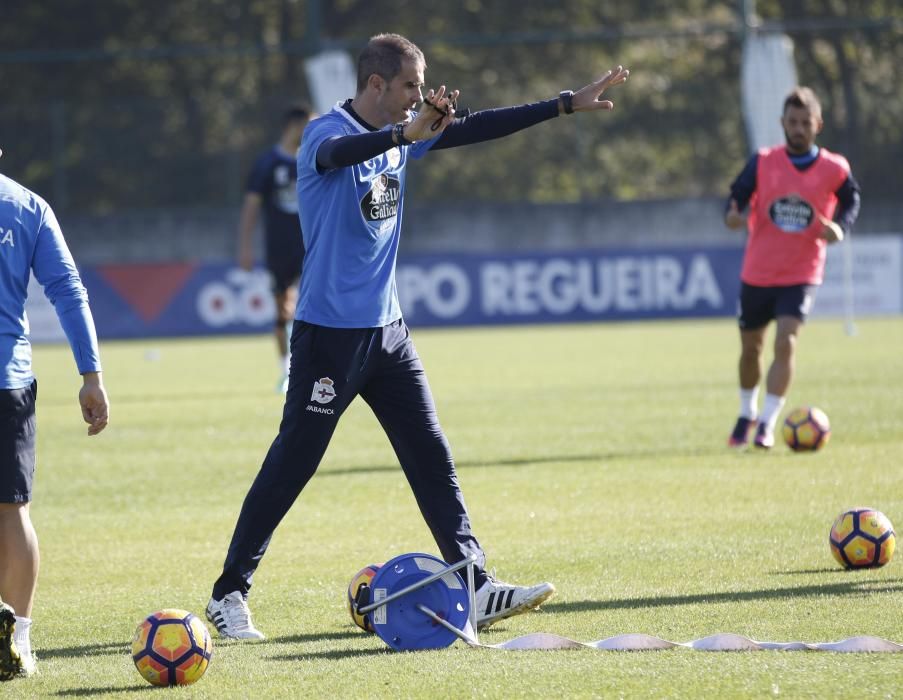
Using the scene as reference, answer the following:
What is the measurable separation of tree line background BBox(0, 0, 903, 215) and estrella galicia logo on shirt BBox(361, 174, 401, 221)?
24.2 m

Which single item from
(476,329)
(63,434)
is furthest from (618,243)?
(63,434)

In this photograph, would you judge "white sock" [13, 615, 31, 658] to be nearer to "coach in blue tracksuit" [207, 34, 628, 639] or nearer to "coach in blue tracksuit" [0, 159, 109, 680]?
"coach in blue tracksuit" [0, 159, 109, 680]

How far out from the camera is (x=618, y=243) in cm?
3147

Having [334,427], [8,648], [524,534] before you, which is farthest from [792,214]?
[8,648]

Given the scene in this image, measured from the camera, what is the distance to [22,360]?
553 cm

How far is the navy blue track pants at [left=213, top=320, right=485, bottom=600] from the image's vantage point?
6.14 meters

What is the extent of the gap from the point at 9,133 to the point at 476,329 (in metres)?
9.92

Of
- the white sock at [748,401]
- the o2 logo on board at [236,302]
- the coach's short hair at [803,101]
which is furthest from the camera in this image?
the o2 logo on board at [236,302]

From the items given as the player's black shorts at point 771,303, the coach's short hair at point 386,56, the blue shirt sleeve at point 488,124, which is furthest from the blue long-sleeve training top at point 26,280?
the player's black shorts at point 771,303

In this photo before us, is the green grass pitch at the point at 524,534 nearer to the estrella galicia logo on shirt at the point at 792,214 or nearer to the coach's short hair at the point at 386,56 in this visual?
the estrella galicia logo on shirt at the point at 792,214

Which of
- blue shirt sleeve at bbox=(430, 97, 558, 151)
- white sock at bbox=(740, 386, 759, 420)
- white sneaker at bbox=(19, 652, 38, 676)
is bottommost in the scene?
white sneaker at bbox=(19, 652, 38, 676)

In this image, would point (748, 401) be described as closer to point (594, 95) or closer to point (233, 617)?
point (594, 95)

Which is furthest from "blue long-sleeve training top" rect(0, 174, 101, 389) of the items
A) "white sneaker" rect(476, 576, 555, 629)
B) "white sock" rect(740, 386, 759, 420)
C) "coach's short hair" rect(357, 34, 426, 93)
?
"white sock" rect(740, 386, 759, 420)

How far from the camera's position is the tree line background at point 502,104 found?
3011 centimetres
